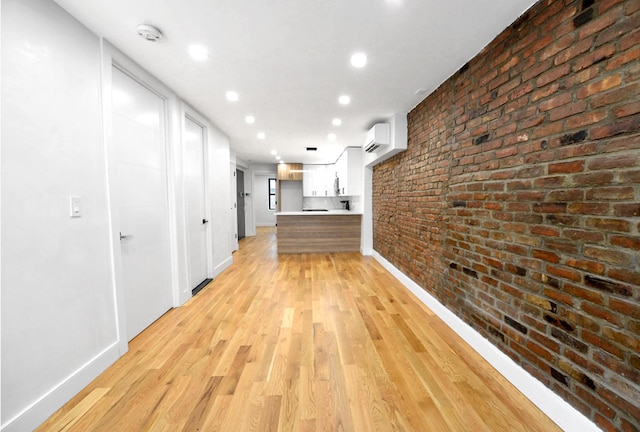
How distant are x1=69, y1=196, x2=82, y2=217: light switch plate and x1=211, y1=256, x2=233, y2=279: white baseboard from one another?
2.24m

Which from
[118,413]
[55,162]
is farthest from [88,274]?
[118,413]

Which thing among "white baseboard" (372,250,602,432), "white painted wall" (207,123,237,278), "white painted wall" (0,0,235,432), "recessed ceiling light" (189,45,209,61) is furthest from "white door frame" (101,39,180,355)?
"white baseboard" (372,250,602,432)

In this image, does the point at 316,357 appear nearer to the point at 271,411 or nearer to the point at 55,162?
the point at 271,411

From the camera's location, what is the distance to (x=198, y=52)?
185cm

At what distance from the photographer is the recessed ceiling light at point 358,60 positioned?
1909 mm

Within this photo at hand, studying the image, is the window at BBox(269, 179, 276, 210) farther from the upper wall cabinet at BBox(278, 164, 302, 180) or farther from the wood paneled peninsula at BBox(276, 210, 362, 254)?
the wood paneled peninsula at BBox(276, 210, 362, 254)

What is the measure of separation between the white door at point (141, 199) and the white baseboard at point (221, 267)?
1025mm

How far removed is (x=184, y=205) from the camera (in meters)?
2.69

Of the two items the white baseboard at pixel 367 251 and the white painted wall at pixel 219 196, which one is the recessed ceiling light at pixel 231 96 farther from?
the white baseboard at pixel 367 251

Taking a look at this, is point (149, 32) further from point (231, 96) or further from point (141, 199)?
point (141, 199)

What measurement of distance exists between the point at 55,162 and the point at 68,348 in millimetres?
1156

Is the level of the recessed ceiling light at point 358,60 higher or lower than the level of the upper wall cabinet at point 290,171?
higher

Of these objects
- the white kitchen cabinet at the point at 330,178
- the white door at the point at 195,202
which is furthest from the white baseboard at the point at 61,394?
the white kitchen cabinet at the point at 330,178

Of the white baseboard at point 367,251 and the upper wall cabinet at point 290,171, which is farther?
the upper wall cabinet at point 290,171
